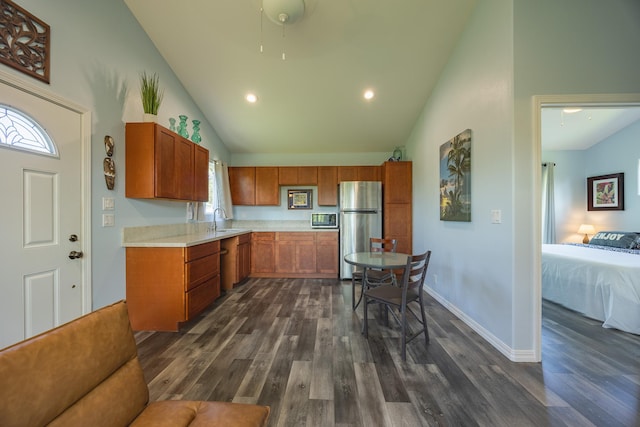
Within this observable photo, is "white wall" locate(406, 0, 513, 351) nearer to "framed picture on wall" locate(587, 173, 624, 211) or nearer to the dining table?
the dining table

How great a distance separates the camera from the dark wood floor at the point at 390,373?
148 cm

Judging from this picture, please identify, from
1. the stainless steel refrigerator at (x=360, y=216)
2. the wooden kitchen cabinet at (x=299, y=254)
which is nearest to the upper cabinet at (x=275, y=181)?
the stainless steel refrigerator at (x=360, y=216)

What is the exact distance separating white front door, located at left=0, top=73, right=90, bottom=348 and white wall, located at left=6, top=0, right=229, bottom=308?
0.13m

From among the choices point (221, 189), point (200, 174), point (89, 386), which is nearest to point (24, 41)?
point (200, 174)

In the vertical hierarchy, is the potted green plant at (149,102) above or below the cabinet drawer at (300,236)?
above

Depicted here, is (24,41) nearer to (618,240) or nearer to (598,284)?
(598,284)

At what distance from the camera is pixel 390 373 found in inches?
72.8

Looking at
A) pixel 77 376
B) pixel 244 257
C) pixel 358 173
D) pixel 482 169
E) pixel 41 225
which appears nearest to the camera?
pixel 77 376

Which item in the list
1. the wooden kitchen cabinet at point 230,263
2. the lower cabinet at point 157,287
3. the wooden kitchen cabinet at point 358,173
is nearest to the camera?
the lower cabinet at point 157,287

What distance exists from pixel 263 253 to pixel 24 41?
3.60 meters

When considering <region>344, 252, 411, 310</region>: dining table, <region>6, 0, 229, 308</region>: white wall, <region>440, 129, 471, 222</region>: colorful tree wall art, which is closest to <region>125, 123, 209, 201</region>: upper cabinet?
<region>6, 0, 229, 308</region>: white wall

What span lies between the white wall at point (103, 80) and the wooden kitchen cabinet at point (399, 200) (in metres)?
3.58

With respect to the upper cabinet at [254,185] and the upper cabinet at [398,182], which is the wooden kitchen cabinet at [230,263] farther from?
the upper cabinet at [398,182]

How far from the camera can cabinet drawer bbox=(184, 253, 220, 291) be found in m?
2.58
